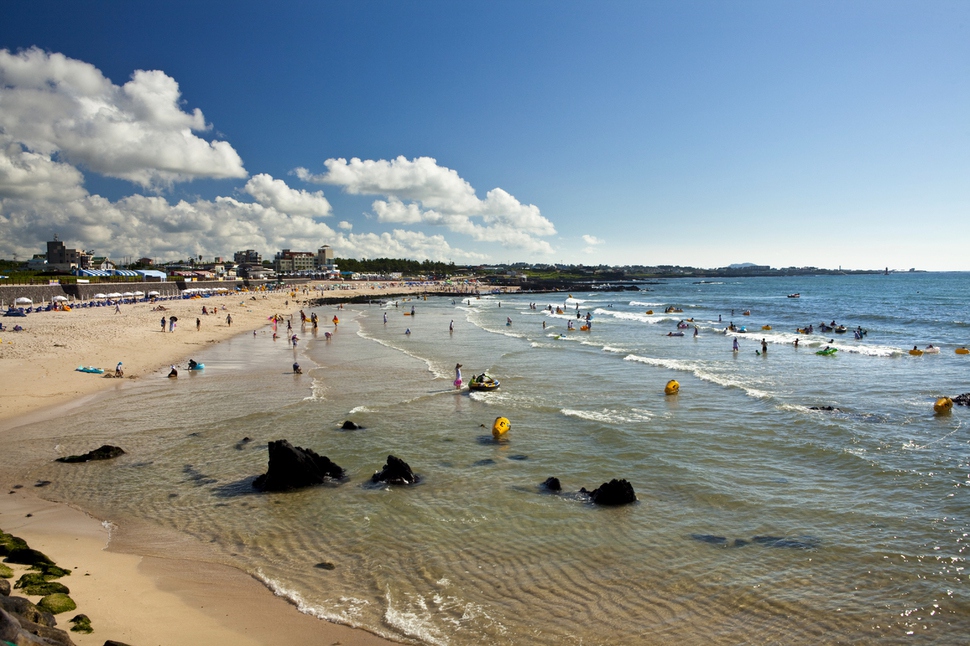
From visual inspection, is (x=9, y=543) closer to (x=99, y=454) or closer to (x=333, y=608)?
(x=333, y=608)

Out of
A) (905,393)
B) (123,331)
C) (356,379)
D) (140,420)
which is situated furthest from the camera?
(123,331)

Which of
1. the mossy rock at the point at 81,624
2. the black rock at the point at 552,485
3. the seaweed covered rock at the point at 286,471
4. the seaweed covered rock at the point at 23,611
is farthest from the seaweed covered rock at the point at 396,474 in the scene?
the seaweed covered rock at the point at 23,611

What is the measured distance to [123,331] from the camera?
43.0 metres

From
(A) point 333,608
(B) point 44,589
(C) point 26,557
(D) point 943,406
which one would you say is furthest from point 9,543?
(D) point 943,406

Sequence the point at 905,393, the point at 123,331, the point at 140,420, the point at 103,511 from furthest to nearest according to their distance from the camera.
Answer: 1. the point at 123,331
2. the point at 905,393
3. the point at 140,420
4. the point at 103,511

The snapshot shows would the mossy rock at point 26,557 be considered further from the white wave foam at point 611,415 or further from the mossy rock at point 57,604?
the white wave foam at point 611,415

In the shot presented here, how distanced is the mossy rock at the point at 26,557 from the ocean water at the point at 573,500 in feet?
7.44

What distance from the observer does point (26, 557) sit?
30.3 ft

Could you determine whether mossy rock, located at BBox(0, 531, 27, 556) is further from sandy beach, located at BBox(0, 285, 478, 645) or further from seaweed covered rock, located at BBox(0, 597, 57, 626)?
seaweed covered rock, located at BBox(0, 597, 57, 626)

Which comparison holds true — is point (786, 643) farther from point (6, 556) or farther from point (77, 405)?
point (77, 405)

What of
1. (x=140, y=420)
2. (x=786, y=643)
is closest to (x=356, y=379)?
(x=140, y=420)

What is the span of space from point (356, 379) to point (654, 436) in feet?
54.5

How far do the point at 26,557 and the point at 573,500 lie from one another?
10764 millimetres

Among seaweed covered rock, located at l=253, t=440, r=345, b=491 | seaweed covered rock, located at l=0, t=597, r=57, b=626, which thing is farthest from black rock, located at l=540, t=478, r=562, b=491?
seaweed covered rock, located at l=0, t=597, r=57, b=626
